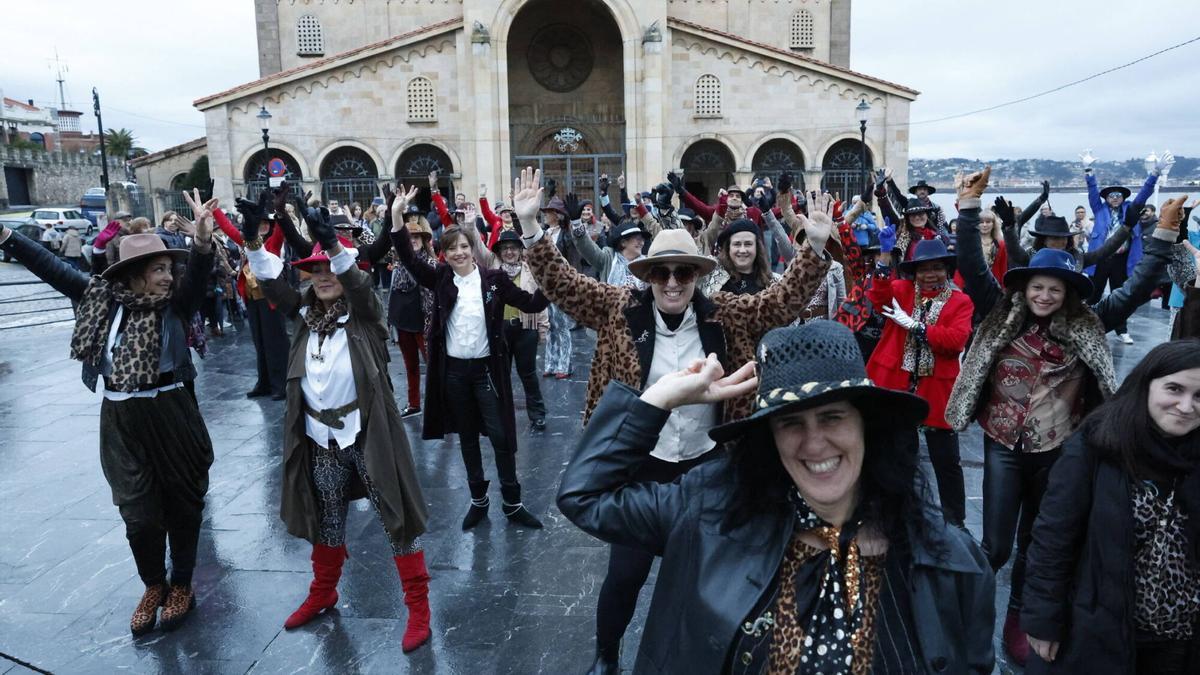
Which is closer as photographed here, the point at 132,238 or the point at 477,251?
the point at 132,238

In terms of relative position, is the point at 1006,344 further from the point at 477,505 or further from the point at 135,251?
the point at 135,251

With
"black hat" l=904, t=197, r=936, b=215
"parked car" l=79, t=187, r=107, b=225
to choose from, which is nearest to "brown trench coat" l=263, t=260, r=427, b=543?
"black hat" l=904, t=197, r=936, b=215

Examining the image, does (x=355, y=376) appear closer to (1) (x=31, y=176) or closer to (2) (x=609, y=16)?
(2) (x=609, y=16)

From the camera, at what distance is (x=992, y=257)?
261 inches

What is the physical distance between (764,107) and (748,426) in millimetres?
23351

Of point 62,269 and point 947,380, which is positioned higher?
point 62,269

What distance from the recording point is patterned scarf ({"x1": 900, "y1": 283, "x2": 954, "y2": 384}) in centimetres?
483

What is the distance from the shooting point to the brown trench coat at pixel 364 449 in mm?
3889

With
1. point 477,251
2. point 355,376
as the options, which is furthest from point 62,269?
point 477,251

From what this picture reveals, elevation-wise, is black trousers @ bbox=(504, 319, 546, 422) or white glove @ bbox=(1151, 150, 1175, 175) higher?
white glove @ bbox=(1151, 150, 1175, 175)

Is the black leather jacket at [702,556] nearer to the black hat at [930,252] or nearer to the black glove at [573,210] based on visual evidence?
the black hat at [930,252]

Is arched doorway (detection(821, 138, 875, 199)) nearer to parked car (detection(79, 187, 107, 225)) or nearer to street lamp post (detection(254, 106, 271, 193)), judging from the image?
street lamp post (detection(254, 106, 271, 193))

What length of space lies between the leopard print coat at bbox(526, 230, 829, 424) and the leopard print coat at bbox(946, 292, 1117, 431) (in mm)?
965

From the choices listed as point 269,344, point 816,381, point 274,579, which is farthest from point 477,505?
point 269,344
